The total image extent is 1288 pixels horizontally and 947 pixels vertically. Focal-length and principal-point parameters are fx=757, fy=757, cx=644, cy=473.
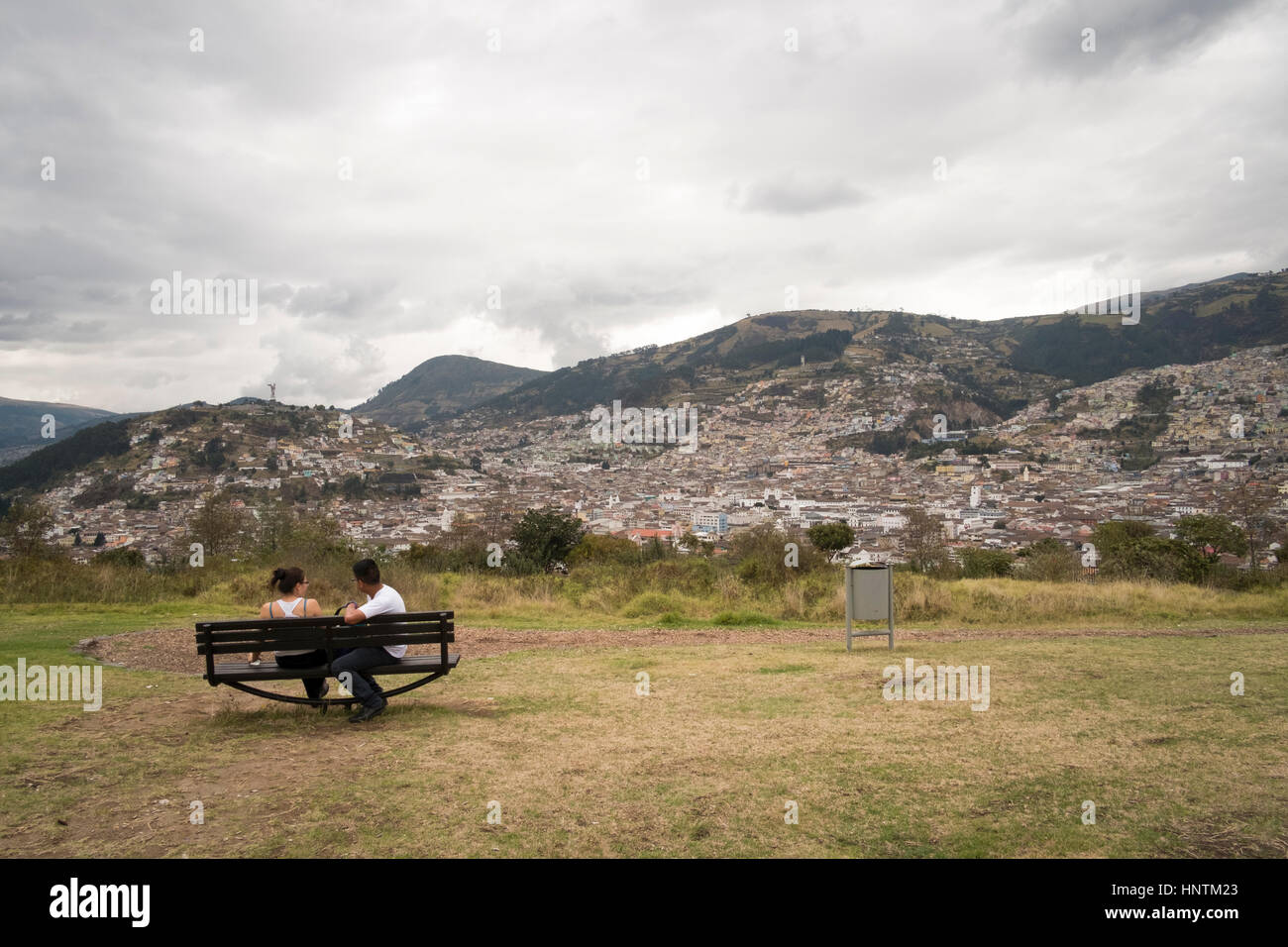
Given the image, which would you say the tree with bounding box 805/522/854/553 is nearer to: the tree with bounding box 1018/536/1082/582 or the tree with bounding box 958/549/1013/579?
the tree with bounding box 958/549/1013/579

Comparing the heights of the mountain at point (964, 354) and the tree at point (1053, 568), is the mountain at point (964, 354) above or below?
above

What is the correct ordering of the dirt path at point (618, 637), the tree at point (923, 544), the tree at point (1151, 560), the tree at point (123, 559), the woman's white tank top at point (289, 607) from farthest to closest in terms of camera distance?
the tree at point (923, 544), the tree at point (123, 559), the tree at point (1151, 560), the dirt path at point (618, 637), the woman's white tank top at point (289, 607)

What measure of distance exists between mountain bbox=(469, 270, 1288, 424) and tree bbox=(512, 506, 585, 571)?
81549 millimetres

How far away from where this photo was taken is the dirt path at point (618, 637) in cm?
934

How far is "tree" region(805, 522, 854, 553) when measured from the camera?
25000 millimetres

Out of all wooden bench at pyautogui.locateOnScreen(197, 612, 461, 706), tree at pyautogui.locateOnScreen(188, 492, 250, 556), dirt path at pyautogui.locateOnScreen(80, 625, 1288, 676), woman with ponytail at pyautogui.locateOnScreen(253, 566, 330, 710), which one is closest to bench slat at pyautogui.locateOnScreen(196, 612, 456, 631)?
wooden bench at pyautogui.locateOnScreen(197, 612, 461, 706)

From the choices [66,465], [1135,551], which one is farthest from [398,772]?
[66,465]

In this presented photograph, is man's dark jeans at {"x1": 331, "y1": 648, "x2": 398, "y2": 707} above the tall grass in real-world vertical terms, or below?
above

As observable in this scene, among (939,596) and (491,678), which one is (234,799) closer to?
(491,678)

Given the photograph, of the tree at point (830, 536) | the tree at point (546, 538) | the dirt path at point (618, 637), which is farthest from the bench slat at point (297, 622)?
the tree at point (830, 536)

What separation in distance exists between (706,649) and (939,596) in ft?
18.9

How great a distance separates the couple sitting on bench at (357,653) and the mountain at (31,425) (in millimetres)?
82934

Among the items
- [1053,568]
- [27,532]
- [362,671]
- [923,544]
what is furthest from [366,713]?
[923,544]

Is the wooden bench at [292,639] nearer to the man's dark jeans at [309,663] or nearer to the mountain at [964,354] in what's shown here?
the man's dark jeans at [309,663]
